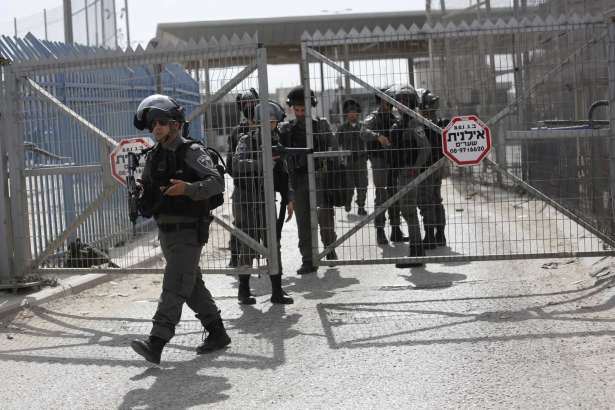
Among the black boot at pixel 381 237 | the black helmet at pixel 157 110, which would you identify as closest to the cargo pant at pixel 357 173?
the black boot at pixel 381 237

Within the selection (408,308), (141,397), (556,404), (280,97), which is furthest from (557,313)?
(280,97)

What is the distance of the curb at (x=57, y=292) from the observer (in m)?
8.15

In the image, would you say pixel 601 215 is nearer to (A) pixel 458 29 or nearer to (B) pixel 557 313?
(B) pixel 557 313

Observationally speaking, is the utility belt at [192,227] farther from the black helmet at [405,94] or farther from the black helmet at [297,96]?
the black helmet at [297,96]

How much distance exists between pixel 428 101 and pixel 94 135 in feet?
10.7

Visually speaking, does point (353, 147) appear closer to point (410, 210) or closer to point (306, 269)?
point (410, 210)

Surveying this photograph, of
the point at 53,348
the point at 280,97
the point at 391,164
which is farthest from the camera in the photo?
the point at 280,97

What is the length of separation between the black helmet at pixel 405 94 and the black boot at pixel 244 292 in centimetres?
219

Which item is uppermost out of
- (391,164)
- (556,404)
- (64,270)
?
(391,164)

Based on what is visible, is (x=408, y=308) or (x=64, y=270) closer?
(x=408, y=308)

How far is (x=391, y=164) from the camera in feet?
30.1

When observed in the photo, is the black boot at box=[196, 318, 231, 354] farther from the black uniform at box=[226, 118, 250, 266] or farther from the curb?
the curb

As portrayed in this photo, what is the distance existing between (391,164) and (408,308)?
1998 millimetres

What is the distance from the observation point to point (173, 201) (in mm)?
6176
